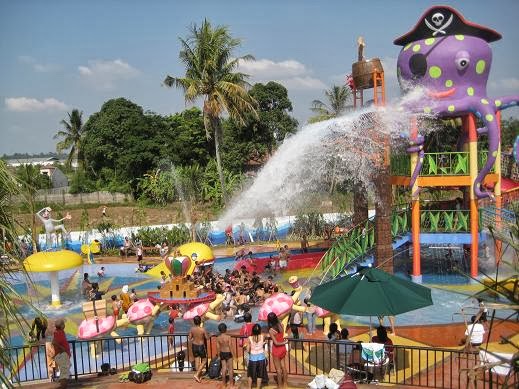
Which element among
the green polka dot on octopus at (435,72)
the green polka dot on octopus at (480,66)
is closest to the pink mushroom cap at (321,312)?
the green polka dot on octopus at (435,72)

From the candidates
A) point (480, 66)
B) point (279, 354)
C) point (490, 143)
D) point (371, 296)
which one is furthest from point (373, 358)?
point (480, 66)

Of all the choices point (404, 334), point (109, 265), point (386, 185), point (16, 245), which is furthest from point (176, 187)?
point (16, 245)

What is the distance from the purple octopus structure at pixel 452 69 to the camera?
1927 centimetres

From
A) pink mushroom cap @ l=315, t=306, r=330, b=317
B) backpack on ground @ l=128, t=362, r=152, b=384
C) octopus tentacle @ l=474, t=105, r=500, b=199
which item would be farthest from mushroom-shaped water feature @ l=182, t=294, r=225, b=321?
octopus tentacle @ l=474, t=105, r=500, b=199

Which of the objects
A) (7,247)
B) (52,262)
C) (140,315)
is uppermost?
(7,247)

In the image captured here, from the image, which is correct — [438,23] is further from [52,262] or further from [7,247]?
[7,247]

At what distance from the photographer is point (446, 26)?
19.5 meters

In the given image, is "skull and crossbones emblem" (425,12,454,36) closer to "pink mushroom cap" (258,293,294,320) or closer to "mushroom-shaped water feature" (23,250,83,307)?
"pink mushroom cap" (258,293,294,320)

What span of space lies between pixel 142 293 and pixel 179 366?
32.8 feet

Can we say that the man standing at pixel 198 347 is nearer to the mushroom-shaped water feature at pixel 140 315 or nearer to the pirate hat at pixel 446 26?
the mushroom-shaped water feature at pixel 140 315

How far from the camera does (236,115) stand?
1438 inches

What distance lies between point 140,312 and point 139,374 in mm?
3371

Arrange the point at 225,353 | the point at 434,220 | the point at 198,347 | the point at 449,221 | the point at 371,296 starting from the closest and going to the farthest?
the point at 225,353
the point at 371,296
the point at 198,347
the point at 449,221
the point at 434,220

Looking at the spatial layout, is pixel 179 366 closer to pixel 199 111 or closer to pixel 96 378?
pixel 96 378
